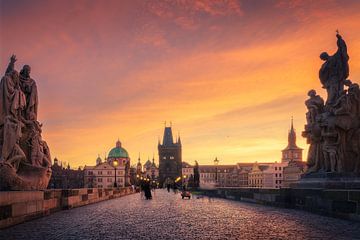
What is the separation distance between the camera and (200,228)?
10711mm

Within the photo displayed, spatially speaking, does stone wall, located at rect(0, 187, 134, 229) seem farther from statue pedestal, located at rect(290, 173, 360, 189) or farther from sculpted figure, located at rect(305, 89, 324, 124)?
sculpted figure, located at rect(305, 89, 324, 124)

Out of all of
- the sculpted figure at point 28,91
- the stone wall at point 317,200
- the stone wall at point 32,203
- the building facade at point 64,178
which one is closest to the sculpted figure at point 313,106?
the stone wall at point 317,200

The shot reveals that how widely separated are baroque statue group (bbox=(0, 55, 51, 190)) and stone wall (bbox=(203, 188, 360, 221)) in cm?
904

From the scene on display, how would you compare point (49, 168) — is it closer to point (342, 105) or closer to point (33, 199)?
point (33, 199)

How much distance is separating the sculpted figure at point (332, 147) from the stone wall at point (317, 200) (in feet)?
5.03

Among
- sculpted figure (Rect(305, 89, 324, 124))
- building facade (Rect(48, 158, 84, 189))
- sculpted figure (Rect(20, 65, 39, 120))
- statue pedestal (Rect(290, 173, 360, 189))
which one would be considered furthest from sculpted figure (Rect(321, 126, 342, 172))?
building facade (Rect(48, 158, 84, 189))

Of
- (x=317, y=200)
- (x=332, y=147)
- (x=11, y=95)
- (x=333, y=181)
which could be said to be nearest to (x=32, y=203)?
(x=11, y=95)

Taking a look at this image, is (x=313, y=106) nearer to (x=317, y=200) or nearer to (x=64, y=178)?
(x=317, y=200)

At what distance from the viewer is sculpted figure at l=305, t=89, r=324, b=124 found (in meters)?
18.5

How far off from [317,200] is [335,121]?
3.44 m

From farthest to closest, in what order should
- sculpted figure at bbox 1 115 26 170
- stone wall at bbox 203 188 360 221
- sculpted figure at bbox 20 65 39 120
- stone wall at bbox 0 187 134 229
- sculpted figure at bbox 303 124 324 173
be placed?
1. sculpted figure at bbox 303 124 324 173
2. sculpted figure at bbox 20 65 39 120
3. sculpted figure at bbox 1 115 26 170
4. stone wall at bbox 203 188 360 221
5. stone wall at bbox 0 187 134 229

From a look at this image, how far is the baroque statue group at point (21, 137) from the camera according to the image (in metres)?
12.5

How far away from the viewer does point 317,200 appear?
47.9 ft

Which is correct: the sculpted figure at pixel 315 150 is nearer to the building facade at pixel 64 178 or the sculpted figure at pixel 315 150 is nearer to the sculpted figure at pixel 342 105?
the sculpted figure at pixel 342 105
